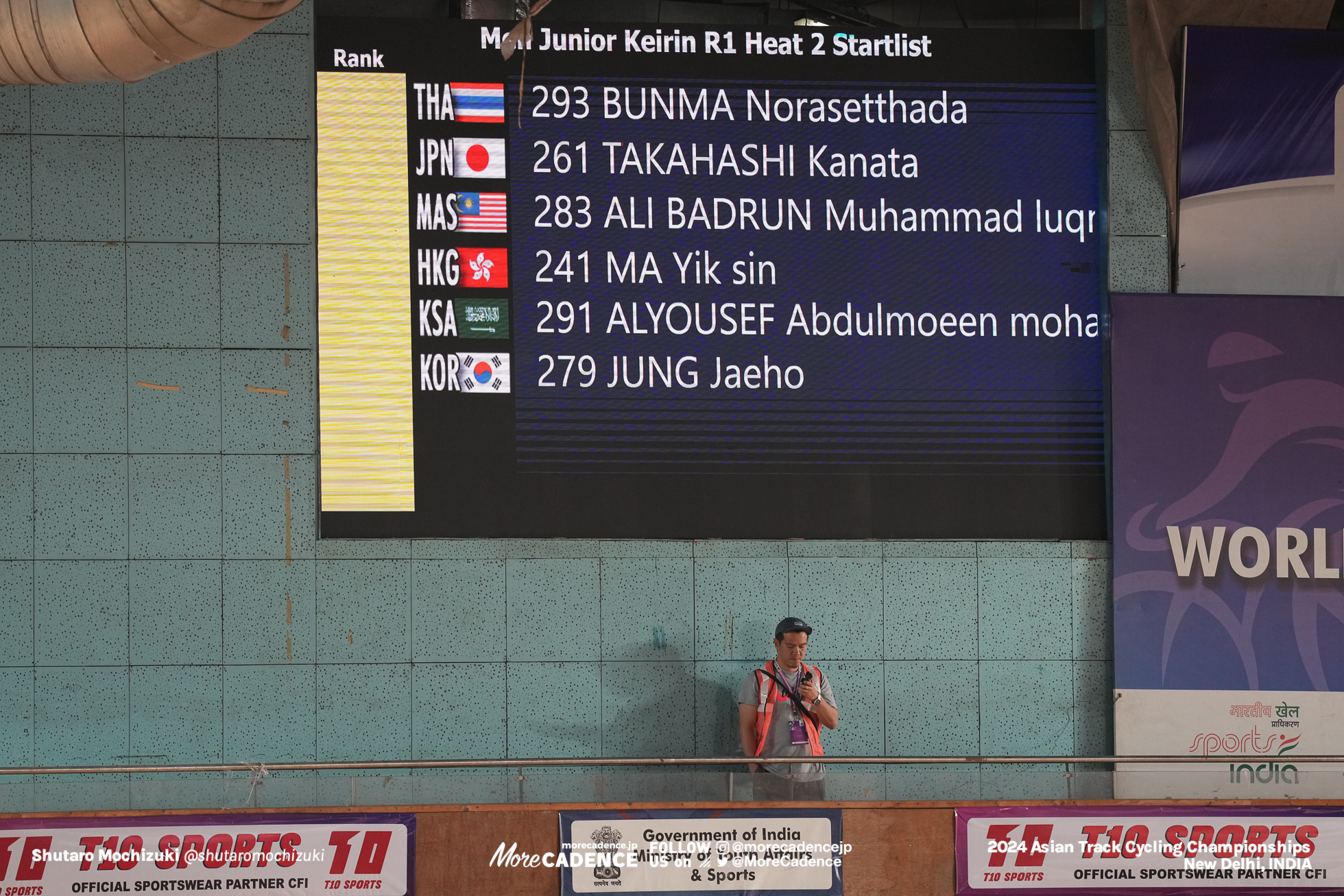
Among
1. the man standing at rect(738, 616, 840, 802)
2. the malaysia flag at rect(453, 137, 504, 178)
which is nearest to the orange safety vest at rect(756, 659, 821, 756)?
the man standing at rect(738, 616, 840, 802)

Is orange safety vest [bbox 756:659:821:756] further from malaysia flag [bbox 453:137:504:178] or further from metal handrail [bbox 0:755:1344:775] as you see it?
A: malaysia flag [bbox 453:137:504:178]

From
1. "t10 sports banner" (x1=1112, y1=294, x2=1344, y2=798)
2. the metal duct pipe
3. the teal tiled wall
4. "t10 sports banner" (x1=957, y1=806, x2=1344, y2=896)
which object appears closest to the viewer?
the metal duct pipe

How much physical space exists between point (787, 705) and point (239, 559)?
2.64 meters

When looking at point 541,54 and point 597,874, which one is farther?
point 541,54

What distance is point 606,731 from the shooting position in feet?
20.8

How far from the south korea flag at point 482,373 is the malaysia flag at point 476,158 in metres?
0.85

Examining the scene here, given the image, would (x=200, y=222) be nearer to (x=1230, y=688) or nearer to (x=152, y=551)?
(x=152, y=551)

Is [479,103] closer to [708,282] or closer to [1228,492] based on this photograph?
[708,282]

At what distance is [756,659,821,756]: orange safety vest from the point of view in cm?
593

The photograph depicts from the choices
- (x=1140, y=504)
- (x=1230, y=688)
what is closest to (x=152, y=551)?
(x=1140, y=504)

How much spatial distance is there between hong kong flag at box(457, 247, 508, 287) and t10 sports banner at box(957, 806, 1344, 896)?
124 inches

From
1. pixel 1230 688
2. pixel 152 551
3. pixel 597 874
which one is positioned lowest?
pixel 597 874

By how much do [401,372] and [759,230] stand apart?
1.83m

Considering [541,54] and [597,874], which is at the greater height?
[541,54]
